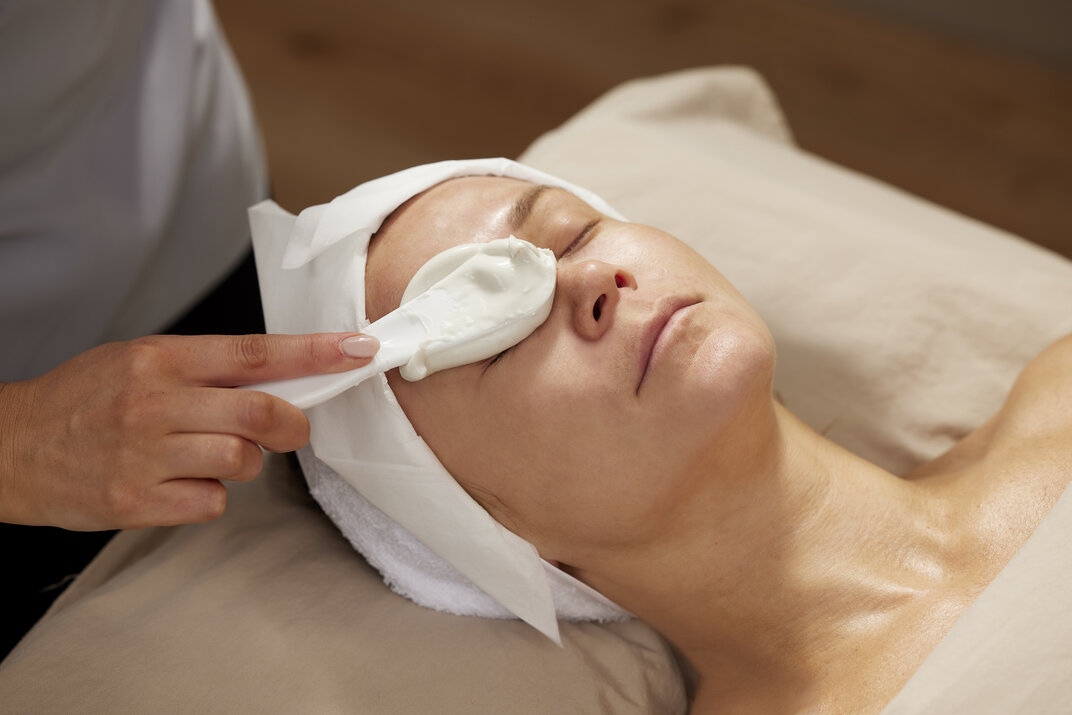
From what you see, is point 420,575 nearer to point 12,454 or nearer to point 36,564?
point 12,454

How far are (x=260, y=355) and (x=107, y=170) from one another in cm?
58

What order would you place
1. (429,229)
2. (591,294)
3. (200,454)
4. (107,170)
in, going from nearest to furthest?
(200,454) → (591,294) → (429,229) → (107,170)

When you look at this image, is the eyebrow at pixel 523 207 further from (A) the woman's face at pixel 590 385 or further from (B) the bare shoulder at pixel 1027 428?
(B) the bare shoulder at pixel 1027 428

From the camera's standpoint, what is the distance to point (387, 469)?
1091mm

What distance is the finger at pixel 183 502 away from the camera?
916 mm

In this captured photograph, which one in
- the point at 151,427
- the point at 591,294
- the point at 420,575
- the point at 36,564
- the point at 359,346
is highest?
the point at 591,294

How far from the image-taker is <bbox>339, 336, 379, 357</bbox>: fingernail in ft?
3.13

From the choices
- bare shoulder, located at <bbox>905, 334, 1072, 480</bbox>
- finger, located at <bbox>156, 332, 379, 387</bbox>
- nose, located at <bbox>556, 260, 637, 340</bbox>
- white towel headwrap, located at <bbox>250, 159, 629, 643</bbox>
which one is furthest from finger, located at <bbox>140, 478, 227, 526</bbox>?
bare shoulder, located at <bbox>905, 334, 1072, 480</bbox>

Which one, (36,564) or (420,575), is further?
(36,564)

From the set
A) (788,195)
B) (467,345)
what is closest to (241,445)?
(467,345)

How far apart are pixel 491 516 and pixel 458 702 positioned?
0.75ft

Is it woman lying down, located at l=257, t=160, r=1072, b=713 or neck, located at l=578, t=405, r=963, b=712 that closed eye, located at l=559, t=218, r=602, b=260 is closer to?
woman lying down, located at l=257, t=160, r=1072, b=713

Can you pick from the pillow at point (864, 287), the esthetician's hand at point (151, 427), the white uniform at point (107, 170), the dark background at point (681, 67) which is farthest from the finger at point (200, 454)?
the dark background at point (681, 67)

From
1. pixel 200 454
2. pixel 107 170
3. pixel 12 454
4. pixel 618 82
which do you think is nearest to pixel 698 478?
pixel 200 454
